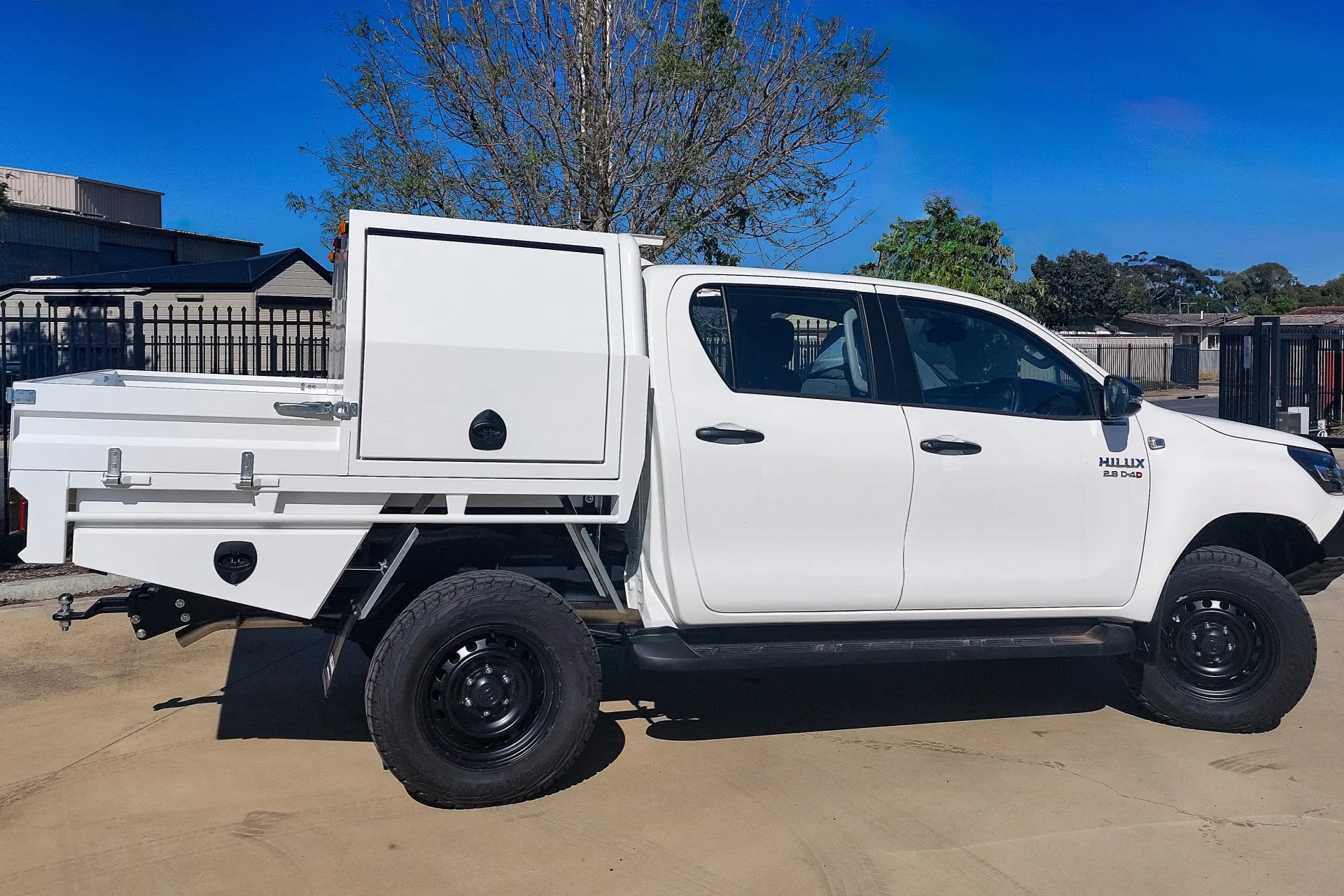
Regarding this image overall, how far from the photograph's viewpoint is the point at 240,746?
5.20 meters

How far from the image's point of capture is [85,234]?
3856cm

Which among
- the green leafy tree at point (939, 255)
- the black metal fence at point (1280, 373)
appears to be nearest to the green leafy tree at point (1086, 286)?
the green leafy tree at point (939, 255)

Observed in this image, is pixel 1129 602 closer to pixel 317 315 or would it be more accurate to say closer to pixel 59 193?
pixel 317 315

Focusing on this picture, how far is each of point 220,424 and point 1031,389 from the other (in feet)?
11.4

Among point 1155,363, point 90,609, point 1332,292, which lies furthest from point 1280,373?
point 1332,292

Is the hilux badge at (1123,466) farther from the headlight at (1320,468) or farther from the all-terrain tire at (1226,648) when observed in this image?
the headlight at (1320,468)

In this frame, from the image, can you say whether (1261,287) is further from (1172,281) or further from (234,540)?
(234,540)

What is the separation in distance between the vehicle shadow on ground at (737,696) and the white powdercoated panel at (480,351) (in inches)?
60.5

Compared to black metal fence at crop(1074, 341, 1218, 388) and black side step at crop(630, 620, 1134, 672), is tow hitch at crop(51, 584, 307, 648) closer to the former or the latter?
black side step at crop(630, 620, 1134, 672)

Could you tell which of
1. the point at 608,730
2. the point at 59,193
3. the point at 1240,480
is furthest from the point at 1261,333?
the point at 59,193

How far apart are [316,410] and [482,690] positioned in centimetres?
124

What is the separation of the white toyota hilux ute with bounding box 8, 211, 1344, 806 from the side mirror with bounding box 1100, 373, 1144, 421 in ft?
0.06

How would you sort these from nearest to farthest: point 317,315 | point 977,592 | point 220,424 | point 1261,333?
point 220,424 < point 977,592 < point 1261,333 < point 317,315

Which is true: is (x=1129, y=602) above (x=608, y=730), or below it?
above
